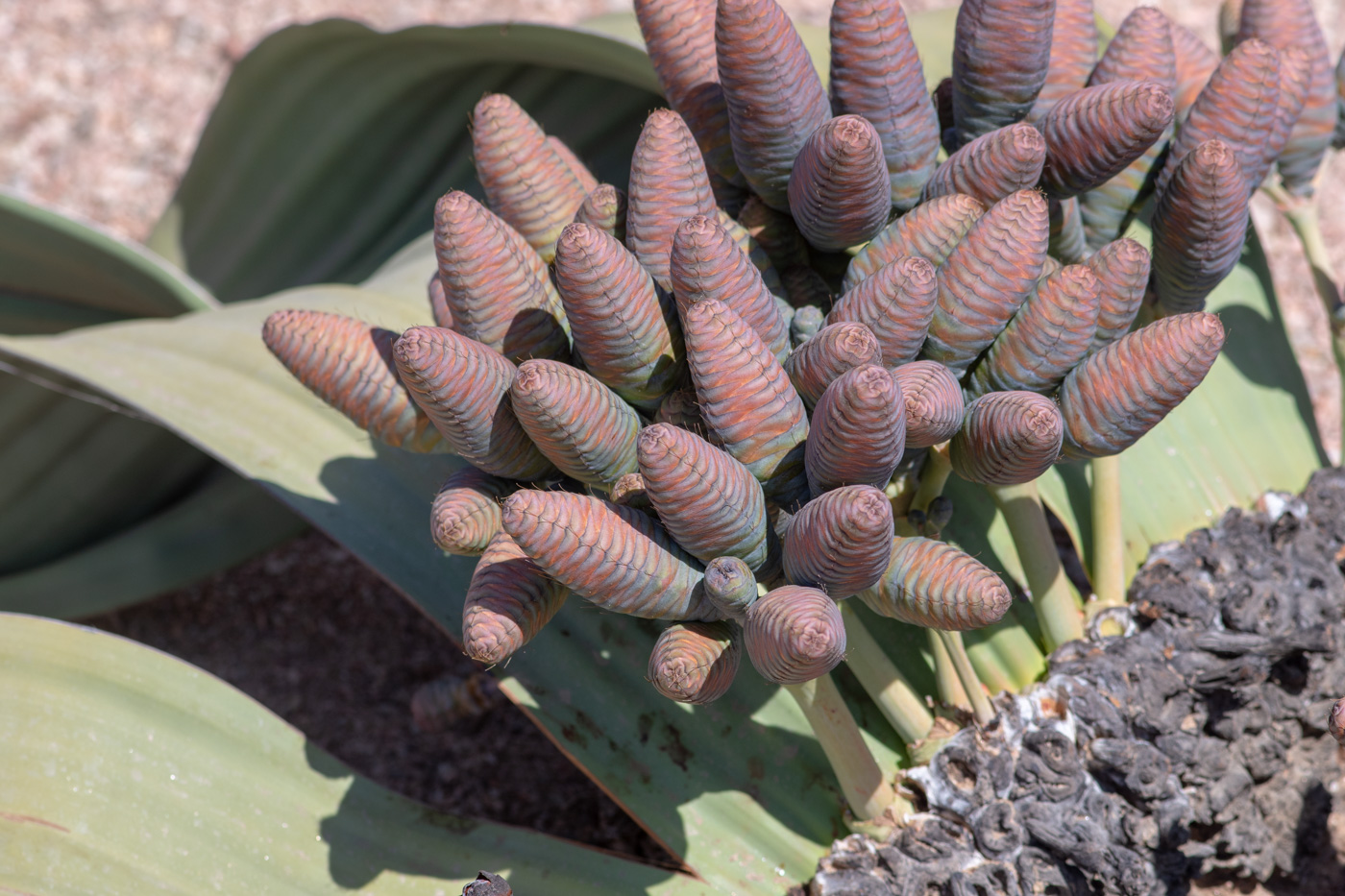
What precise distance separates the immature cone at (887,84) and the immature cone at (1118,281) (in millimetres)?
123

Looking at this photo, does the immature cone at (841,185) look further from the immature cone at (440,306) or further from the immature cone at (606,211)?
the immature cone at (440,306)

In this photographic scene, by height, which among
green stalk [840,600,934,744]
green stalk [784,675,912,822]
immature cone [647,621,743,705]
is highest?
immature cone [647,621,743,705]

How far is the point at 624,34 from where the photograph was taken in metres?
1.00

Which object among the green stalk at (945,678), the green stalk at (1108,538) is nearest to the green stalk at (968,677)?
the green stalk at (945,678)

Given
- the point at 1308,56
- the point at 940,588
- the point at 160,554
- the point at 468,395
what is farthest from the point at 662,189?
the point at 160,554

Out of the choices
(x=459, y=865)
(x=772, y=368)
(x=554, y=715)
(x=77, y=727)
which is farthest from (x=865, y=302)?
(x=77, y=727)

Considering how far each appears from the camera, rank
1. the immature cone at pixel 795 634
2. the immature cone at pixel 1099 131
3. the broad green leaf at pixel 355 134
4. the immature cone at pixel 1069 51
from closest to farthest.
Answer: the immature cone at pixel 795 634 → the immature cone at pixel 1099 131 → the immature cone at pixel 1069 51 → the broad green leaf at pixel 355 134

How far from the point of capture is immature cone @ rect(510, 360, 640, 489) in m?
0.50

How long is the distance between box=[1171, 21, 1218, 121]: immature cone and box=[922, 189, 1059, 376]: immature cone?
0.96ft

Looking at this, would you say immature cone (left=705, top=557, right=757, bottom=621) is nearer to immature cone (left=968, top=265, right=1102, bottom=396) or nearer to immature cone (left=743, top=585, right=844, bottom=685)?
immature cone (left=743, top=585, right=844, bottom=685)

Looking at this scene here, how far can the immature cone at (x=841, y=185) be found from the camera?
21.7 inches

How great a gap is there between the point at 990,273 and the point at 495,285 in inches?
10.4

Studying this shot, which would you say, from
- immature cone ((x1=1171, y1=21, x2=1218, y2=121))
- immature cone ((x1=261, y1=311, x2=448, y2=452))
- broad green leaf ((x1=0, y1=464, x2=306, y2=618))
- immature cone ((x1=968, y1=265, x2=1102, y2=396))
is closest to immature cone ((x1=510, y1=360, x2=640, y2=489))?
immature cone ((x1=261, y1=311, x2=448, y2=452))

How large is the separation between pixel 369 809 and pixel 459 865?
8 cm
